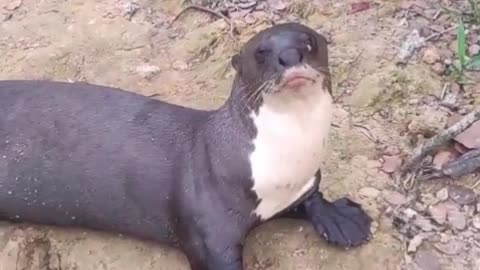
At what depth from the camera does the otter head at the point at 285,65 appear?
8.85 ft

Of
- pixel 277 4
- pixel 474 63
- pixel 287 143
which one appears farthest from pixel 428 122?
pixel 277 4

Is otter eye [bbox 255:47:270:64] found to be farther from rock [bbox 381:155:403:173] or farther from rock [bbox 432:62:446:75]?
rock [bbox 432:62:446:75]

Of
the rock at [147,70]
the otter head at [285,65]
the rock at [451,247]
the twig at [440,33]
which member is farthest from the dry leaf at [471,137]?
the rock at [147,70]

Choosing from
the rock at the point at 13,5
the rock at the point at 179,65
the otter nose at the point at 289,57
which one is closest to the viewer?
the otter nose at the point at 289,57

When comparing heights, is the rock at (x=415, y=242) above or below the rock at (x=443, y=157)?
below

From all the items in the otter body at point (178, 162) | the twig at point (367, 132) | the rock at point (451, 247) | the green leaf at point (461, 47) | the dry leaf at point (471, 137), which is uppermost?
the otter body at point (178, 162)

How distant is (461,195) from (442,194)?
0.06 m

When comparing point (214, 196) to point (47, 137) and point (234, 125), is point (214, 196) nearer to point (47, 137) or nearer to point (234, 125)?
point (234, 125)

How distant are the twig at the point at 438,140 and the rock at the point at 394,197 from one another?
0.29 ft

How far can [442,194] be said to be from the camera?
3.26 meters

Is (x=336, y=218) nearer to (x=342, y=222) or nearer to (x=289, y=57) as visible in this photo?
(x=342, y=222)

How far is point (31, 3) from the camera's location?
4242 mm

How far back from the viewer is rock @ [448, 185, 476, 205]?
10.6ft

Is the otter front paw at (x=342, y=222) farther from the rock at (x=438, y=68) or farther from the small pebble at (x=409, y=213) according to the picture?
the rock at (x=438, y=68)
